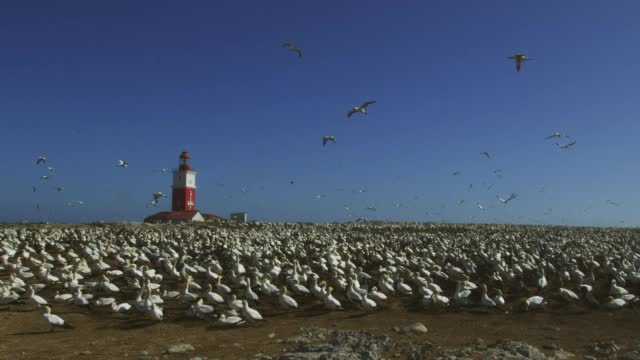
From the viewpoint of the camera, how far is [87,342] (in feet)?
36.9

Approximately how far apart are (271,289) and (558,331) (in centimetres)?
759

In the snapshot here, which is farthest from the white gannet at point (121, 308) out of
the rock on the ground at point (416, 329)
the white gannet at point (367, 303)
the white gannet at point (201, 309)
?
the rock on the ground at point (416, 329)

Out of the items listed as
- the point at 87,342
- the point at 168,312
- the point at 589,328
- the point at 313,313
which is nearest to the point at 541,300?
the point at 589,328

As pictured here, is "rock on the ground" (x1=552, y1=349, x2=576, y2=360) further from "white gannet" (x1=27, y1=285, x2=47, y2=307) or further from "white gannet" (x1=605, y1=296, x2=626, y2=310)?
"white gannet" (x1=27, y1=285, x2=47, y2=307)

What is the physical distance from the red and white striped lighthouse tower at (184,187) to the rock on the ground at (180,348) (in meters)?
68.2

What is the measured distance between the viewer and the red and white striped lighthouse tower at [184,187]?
253 ft

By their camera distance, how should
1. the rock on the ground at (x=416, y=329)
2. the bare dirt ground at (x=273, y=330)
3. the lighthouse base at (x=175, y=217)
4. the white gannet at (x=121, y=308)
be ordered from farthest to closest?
the lighthouse base at (x=175, y=217) < the white gannet at (x=121, y=308) < the rock on the ground at (x=416, y=329) < the bare dirt ground at (x=273, y=330)

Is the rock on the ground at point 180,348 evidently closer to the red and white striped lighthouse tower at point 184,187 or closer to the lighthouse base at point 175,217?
the lighthouse base at point 175,217

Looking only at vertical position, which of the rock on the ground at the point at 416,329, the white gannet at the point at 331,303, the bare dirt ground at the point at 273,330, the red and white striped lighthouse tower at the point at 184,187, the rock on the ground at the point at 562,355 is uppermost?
the red and white striped lighthouse tower at the point at 184,187

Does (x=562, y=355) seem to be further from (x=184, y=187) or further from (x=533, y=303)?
(x=184, y=187)

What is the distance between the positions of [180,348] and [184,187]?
226 feet

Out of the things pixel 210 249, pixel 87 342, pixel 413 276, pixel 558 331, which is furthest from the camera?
pixel 210 249

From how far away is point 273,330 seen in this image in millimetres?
12242

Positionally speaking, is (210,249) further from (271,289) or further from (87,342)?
(87,342)
